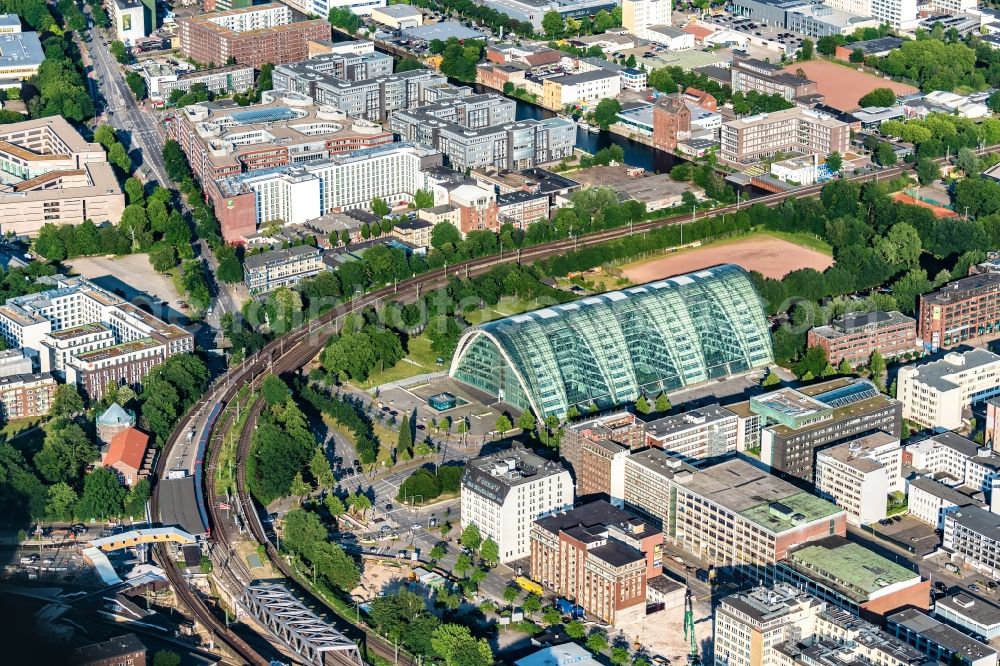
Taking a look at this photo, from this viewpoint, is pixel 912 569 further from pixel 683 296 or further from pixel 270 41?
pixel 270 41

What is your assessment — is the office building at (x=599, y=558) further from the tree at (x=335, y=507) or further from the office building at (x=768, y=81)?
the office building at (x=768, y=81)

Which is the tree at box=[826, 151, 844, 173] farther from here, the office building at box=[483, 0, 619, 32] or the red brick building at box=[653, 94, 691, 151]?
the office building at box=[483, 0, 619, 32]

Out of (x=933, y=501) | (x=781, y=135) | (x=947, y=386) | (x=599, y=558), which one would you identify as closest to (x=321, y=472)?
(x=599, y=558)

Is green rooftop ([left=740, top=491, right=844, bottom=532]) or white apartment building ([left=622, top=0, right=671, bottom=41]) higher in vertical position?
white apartment building ([left=622, top=0, right=671, bottom=41])

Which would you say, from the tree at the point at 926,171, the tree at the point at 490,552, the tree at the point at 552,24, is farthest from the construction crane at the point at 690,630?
the tree at the point at 552,24

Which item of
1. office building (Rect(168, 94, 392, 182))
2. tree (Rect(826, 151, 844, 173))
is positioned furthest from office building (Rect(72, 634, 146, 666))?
tree (Rect(826, 151, 844, 173))

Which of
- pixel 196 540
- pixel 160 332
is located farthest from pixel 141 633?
pixel 160 332

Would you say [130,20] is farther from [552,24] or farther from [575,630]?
[575,630]

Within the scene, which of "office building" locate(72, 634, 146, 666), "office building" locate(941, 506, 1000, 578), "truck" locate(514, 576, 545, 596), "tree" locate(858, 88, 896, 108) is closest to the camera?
"office building" locate(72, 634, 146, 666)
